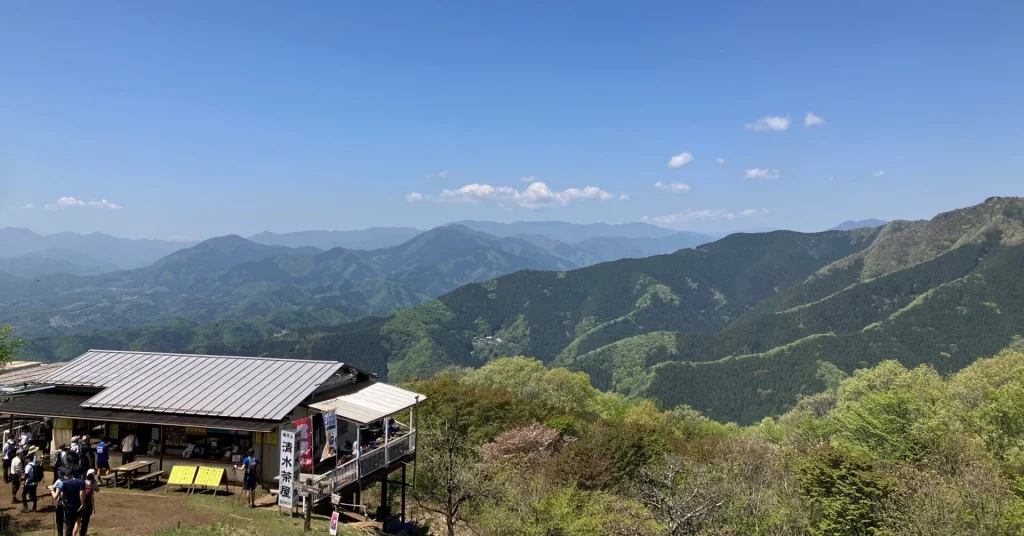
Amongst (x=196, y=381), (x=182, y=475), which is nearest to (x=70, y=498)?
(x=182, y=475)

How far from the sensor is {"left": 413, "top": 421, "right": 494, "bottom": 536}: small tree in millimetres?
25703

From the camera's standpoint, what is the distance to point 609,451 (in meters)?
31.0

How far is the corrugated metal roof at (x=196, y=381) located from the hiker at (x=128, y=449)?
125 cm

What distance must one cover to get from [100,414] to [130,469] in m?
2.96

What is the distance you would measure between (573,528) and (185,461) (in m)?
15.2

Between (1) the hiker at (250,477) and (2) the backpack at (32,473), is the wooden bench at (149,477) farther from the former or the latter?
(1) the hiker at (250,477)

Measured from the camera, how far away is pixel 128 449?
21766 mm

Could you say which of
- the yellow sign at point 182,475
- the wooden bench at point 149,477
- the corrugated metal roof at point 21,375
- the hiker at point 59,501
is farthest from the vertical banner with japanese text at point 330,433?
the corrugated metal roof at point 21,375

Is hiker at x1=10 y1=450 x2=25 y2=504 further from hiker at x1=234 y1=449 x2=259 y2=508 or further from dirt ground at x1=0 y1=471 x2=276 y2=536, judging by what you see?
hiker at x1=234 y1=449 x2=259 y2=508

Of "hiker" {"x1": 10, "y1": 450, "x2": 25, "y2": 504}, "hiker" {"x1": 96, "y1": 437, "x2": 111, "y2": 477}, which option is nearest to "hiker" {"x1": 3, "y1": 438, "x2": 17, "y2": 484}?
"hiker" {"x1": 10, "y1": 450, "x2": 25, "y2": 504}

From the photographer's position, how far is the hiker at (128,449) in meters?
21.8

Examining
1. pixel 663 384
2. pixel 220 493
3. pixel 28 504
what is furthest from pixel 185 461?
pixel 663 384

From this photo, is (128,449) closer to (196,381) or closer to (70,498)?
(196,381)

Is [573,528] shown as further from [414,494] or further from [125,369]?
[125,369]
